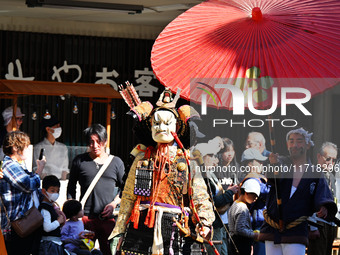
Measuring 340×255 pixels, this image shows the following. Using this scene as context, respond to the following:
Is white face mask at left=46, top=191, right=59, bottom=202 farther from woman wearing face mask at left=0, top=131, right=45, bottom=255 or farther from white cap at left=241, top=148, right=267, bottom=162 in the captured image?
white cap at left=241, top=148, right=267, bottom=162

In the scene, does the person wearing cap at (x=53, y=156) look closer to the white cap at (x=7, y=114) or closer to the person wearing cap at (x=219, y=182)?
the white cap at (x=7, y=114)

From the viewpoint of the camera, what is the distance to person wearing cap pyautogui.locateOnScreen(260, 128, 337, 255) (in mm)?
6082

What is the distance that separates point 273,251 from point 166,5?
5.42 metres

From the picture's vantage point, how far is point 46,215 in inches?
278

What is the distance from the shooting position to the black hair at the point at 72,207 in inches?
286

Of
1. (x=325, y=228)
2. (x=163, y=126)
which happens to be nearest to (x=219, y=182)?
(x=325, y=228)

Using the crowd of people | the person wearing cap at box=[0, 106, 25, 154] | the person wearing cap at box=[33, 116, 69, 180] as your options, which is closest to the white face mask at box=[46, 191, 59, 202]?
the crowd of people

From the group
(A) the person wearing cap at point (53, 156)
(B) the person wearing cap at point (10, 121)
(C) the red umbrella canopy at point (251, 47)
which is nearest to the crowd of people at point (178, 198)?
(A) the person wearing cap at point (53, 156)

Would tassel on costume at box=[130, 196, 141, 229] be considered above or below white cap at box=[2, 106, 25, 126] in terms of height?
below

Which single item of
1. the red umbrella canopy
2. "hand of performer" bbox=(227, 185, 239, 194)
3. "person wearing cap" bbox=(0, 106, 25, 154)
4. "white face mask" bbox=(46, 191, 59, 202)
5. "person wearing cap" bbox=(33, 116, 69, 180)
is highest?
the red umbrella canopy

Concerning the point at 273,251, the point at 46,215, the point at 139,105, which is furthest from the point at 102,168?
the point at 273,251

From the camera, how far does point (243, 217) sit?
23.2 feet

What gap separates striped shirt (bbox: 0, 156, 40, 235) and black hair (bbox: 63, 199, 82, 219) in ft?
1.44

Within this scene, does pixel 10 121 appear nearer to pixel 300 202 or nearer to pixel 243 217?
pixel 243 217
